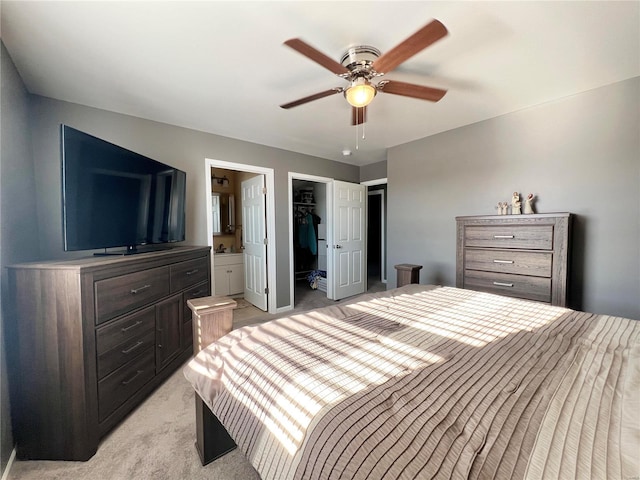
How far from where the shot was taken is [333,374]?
2.59 ft

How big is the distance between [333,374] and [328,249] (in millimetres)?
3319

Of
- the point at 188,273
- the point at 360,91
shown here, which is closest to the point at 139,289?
the point at 188,273

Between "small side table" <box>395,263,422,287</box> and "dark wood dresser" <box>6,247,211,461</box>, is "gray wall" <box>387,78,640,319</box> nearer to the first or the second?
"small side table" <box>395,263,422,287</box>

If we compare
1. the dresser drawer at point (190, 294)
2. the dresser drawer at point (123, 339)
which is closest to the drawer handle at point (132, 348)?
the dresser drawer at point (123, 339)

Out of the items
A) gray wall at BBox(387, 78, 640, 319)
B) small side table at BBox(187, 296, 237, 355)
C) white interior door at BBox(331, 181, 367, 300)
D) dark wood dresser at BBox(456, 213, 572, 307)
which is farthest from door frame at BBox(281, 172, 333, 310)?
small side table at BBox(187, 296, 237, 355)

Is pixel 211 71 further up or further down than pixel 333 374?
further up

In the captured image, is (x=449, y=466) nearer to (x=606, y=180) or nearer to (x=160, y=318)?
(x=160, y=318)

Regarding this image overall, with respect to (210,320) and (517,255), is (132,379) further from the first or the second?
(517,255)

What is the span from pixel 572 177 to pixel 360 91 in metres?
2.11

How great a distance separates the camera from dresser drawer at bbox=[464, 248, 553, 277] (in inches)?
81.2

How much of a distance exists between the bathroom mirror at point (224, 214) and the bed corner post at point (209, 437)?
3408mm

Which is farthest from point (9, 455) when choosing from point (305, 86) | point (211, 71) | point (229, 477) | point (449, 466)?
point (305, 86)

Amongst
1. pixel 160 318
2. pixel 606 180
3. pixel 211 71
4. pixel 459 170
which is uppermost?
pixel 211 71

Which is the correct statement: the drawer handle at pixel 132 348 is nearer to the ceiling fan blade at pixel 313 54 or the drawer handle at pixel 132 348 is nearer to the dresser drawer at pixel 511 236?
the ceiling fan blade at pixel 313 54
